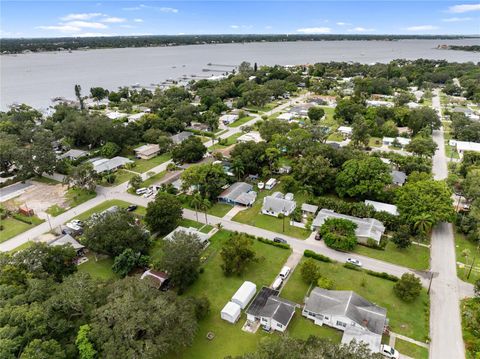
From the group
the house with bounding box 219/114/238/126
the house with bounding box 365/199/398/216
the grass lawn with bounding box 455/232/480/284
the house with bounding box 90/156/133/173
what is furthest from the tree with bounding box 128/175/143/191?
the grass lawn with bounding box 455/232/480/284

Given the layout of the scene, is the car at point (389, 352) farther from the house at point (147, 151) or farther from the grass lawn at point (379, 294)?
the house at point (147, 151)

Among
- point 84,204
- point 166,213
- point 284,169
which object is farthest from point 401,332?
point 84,204

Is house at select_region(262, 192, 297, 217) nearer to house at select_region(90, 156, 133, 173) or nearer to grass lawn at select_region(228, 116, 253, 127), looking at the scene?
house at select_region(90, 156, 133, 173)

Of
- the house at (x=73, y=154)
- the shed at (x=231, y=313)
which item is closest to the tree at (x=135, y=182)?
the house at (x=73, y=154)

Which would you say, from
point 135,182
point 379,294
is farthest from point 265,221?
point 135,182

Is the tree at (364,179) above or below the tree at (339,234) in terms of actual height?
above
